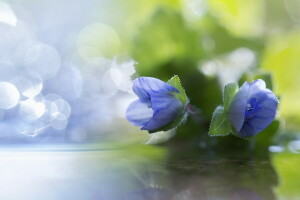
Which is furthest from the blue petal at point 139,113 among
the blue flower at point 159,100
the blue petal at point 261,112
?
the blue petal at point 261,112

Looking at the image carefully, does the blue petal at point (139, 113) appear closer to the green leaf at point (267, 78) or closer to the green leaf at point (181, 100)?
the green leaf at point (181, 100)

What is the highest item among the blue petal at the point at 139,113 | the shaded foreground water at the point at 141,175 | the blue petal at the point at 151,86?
the blue petal at the point at 151,86

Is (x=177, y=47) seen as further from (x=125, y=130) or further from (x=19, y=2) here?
(x=19, y=2)

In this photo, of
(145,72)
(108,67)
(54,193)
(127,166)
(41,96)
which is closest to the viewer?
(54,193)

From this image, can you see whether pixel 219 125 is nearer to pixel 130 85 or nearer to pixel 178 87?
pixel 178 87

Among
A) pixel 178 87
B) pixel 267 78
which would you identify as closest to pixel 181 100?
pixel 178 87

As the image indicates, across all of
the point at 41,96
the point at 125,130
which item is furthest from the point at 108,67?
the point at 125,130
